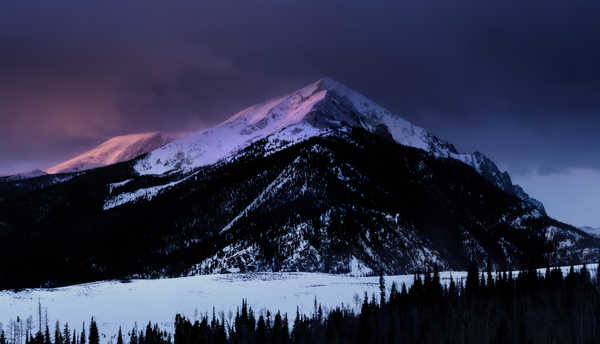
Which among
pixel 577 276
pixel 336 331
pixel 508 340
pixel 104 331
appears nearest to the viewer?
pixel 508 340

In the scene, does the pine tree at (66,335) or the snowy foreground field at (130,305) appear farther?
the snowy foreground field at (130,305)

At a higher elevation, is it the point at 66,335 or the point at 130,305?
the point at 130,305

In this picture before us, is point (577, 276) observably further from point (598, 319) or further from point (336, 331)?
Result: point (336, 331)

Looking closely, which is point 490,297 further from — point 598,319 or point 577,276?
point 598,319

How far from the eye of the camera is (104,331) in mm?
158250

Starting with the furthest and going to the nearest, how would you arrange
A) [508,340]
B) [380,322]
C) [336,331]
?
[380,322] < [336,331] < [508,340]

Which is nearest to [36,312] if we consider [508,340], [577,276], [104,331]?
[104,331]

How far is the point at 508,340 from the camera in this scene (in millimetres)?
122250

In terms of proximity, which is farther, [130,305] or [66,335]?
[130,305]

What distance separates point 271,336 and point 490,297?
73715mm

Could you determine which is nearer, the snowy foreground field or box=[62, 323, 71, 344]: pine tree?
box=[62, 323, 71, 344]: pine tree

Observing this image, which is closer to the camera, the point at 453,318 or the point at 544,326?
the point at 544,326

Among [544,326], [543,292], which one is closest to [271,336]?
[544,326]

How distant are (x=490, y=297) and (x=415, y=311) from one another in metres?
31.6
